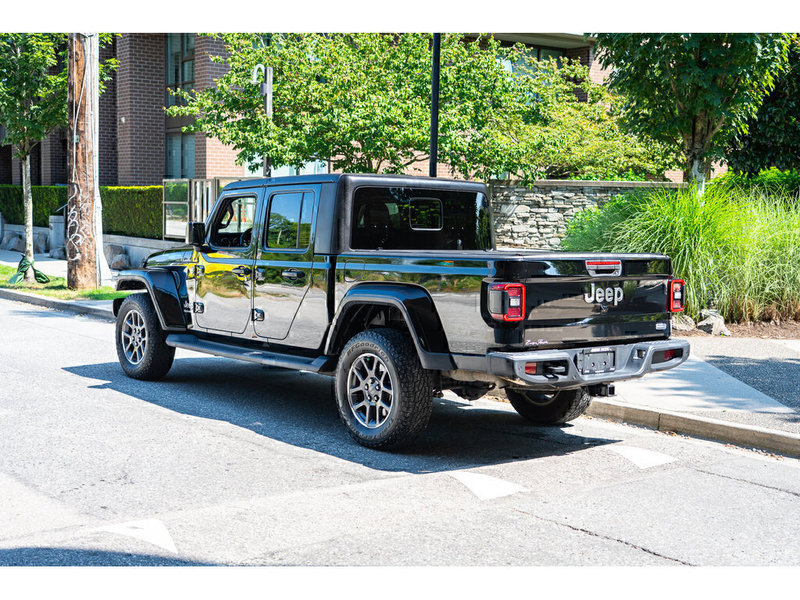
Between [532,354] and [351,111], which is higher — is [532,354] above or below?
below

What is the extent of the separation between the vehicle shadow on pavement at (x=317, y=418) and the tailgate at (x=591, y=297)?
100cm

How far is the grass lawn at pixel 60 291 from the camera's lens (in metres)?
15.9

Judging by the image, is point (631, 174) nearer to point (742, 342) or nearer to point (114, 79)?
point (742, 342)

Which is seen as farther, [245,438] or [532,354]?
[245,438]

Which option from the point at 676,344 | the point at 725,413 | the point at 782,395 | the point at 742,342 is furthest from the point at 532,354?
the point at 742,342

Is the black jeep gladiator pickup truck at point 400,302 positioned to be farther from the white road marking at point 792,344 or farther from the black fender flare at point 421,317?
the white road marking at point 792,344

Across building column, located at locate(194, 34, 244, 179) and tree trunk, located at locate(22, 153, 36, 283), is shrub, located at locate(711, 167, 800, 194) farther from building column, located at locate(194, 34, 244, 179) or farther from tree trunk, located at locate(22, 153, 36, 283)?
tree trunk, located at locate(22, 153, 36, 283)

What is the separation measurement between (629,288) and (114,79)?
2499cm

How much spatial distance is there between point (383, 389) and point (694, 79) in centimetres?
855

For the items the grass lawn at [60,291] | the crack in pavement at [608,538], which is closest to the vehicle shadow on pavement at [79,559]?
A: the crack in pavement at [608,538]

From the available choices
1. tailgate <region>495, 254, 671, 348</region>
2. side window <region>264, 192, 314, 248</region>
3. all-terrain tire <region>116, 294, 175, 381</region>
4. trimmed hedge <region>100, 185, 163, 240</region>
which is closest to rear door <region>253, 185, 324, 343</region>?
side window <region>264, 192, 314, 248</region>

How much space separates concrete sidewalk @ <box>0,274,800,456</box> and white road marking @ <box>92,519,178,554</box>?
4.43 metres

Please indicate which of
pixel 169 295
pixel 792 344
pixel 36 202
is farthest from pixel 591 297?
pixel 36 202

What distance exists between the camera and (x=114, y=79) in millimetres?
28094
